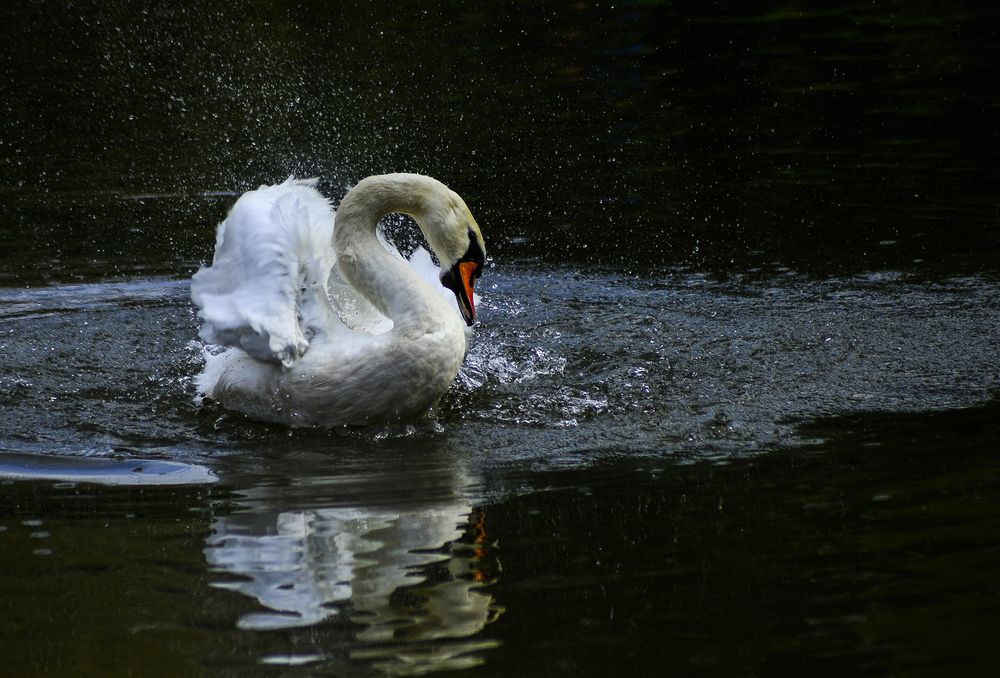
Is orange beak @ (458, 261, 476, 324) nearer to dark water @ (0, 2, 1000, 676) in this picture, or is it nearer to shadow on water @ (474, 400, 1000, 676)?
dark water @ (0, 2, 1000, 676)

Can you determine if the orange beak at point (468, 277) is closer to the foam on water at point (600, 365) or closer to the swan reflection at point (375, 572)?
the foam on water at point (600, 365)

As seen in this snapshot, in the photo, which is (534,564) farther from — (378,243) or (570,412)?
(378,243)

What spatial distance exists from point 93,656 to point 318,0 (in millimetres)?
18912

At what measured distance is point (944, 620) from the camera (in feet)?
12.2

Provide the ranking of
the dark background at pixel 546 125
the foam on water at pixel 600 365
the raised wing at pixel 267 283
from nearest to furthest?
Answer: the foam on water at pixel 600 365 < the raised wing at pixel 267 283 < the dark background at pixel 546 125

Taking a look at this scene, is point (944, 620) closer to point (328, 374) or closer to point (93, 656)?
point (93, 656)

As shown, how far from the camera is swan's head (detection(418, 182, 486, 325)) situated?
618 cm

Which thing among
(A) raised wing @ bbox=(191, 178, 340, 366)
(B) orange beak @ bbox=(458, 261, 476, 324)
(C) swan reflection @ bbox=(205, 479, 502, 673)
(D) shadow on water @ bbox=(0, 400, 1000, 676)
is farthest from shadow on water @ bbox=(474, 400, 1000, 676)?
(A) raised wing @ bbox=(191, 178, 340, 366)

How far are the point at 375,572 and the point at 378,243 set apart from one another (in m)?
2.46

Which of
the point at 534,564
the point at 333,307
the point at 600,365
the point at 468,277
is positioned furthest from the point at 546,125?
the point at 534,564

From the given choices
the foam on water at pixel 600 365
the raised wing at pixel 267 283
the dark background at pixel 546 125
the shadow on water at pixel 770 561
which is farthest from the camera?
the dark background at pixel 546 125

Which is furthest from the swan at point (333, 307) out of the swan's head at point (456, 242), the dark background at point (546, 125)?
the dark background at point (546, 125)

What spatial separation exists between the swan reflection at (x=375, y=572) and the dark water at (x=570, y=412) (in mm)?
16

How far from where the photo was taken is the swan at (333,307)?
19.4 feet
